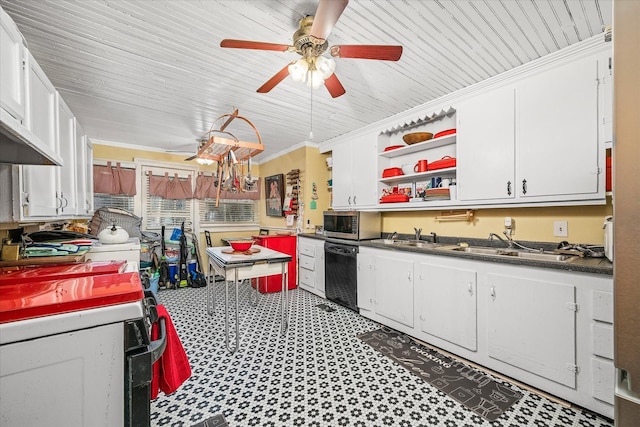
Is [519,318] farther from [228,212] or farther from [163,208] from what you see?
[163,208]

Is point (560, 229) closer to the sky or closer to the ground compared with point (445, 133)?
closer to the ground

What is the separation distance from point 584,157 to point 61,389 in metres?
3.12

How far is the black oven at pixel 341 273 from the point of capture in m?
3.30

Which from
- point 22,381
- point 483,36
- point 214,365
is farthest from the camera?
point 214,365

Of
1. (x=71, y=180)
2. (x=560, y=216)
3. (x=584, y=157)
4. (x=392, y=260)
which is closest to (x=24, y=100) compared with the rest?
(x=71, y=180)

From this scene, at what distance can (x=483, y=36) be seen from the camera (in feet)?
6.09

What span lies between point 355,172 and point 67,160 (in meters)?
3.07

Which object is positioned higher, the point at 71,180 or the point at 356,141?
the point at 356,141

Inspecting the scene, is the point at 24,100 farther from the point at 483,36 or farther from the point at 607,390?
the point at 607,390

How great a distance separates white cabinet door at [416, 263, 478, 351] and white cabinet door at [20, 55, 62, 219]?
285 centimetres

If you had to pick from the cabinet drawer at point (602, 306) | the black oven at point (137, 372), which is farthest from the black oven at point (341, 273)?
the black oven at point (137, 372)

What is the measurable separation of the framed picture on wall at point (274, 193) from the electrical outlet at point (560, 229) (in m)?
3.86

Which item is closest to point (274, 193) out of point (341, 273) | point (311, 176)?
point (311, 176)

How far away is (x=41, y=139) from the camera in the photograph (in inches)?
59.0
